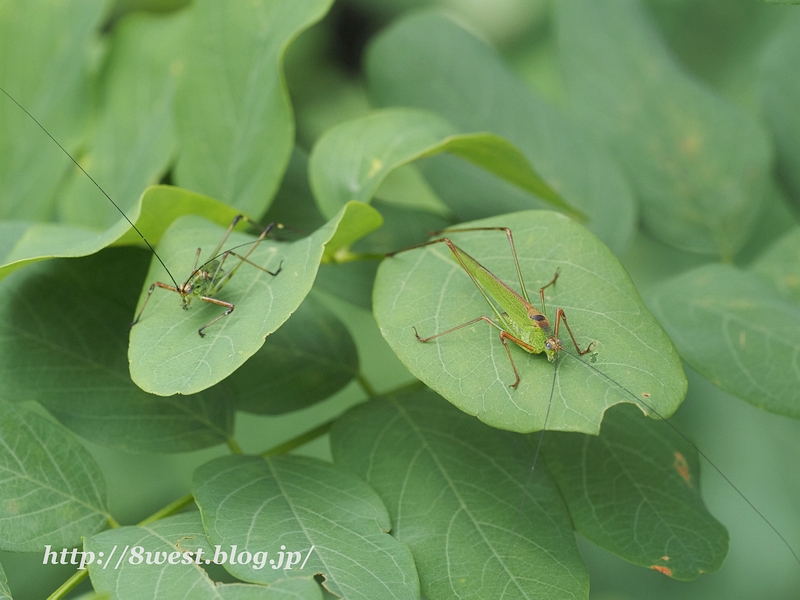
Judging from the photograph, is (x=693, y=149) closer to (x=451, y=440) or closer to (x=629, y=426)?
(x=629, y=426)

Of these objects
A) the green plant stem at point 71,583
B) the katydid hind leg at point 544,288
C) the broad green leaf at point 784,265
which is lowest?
the green plant stem at point 71,583

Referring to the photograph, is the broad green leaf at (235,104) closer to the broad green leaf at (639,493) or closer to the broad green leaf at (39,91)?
the broad green leaf at (39,91)

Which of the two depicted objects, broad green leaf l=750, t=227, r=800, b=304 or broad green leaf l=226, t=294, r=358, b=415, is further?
broad green leaf l=750, t=227, r=800, b=304

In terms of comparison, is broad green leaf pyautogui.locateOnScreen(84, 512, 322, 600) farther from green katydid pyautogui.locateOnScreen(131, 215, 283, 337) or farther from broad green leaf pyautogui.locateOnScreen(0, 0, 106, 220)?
broad green leaf pyautogui.locateOnScreen(0, 0, 106, 220)

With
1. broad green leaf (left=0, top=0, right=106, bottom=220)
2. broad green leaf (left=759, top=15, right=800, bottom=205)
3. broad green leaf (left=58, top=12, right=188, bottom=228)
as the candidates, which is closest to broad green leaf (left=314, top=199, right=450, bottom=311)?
broad green leaf (left=58, top=12, right=188, bottom=228)

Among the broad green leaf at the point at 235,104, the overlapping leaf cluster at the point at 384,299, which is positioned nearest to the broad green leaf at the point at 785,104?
the overlapping leaf cluster at the point at 384,299
